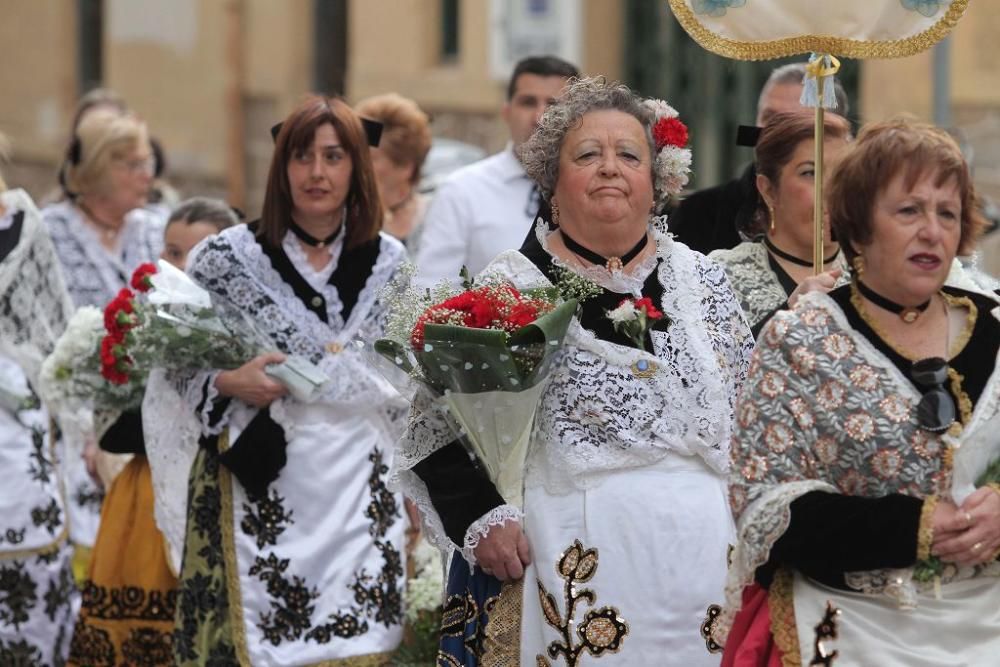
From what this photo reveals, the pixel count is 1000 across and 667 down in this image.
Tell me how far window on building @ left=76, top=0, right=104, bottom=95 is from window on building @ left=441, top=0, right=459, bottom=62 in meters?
7.66

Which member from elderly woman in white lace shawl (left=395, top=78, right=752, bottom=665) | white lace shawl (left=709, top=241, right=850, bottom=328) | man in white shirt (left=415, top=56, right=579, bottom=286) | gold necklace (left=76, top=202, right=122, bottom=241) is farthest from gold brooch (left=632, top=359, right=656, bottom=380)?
gold necklace (left=76, top=202, right=122, bottom=241)

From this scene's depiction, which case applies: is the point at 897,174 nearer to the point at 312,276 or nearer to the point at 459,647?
the point at 459,647

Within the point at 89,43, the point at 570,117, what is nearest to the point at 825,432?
the point at 570,117

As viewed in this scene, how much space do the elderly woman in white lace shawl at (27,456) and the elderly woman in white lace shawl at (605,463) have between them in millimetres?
3110

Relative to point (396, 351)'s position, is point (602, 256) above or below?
above

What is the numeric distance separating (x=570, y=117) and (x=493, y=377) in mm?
861

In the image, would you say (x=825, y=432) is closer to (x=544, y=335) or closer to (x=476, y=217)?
(x=544, y=335)

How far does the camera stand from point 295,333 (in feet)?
25.4

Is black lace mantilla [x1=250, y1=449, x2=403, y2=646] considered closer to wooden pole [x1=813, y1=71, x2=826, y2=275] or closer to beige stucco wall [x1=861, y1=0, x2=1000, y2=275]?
wooden pole [x1=813, y1=71, x2=826, y2=275]

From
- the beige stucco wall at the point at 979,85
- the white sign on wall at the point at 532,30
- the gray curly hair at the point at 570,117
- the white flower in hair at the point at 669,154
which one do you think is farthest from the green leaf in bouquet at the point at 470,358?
the white sign on wall at the point at 532,30

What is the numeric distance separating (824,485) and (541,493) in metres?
1.22

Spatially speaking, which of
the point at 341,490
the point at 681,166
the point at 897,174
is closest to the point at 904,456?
the point at 897,174

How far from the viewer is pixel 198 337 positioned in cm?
773

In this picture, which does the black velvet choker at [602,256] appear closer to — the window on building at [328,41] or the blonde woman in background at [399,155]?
the blonde woman in background at [399,155]
